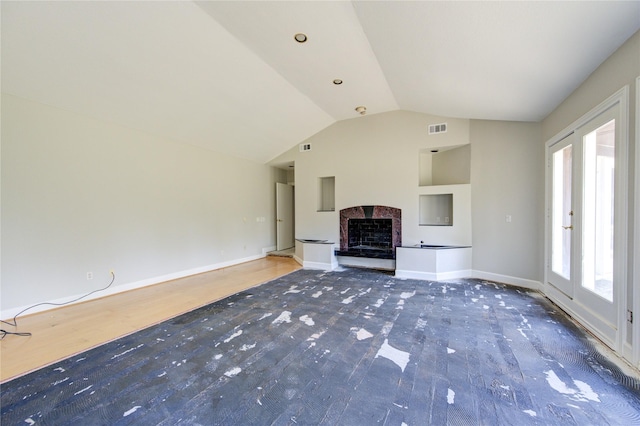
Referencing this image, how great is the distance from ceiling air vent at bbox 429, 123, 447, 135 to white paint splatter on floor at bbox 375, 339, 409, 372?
13.2 feet

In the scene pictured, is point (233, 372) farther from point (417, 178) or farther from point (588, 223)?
point (417, 178)

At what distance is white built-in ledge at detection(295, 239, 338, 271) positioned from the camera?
5.41 meters

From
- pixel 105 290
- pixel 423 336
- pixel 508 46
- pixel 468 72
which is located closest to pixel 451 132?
pixel 468 72

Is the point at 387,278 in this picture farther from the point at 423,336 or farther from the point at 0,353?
the point at 0,353

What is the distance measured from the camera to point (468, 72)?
2951mm

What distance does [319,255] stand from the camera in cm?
550

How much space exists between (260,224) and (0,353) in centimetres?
482

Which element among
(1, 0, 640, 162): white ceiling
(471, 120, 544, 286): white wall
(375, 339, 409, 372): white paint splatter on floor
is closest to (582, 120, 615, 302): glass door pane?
(1, 0, 640, 162): white ceiling

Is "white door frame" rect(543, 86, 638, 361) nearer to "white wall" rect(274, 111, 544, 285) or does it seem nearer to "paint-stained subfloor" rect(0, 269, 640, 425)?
"paint-stained subfloor" rect(0, 269, 640, 425)

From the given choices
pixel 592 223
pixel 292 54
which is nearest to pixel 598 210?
pixel 592 223

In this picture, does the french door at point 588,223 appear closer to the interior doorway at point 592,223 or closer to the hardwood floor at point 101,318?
the interior doorway at point 592,223

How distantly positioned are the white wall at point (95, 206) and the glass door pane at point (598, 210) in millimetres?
5729

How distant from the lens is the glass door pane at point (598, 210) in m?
2.36

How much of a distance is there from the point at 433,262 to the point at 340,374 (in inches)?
126
